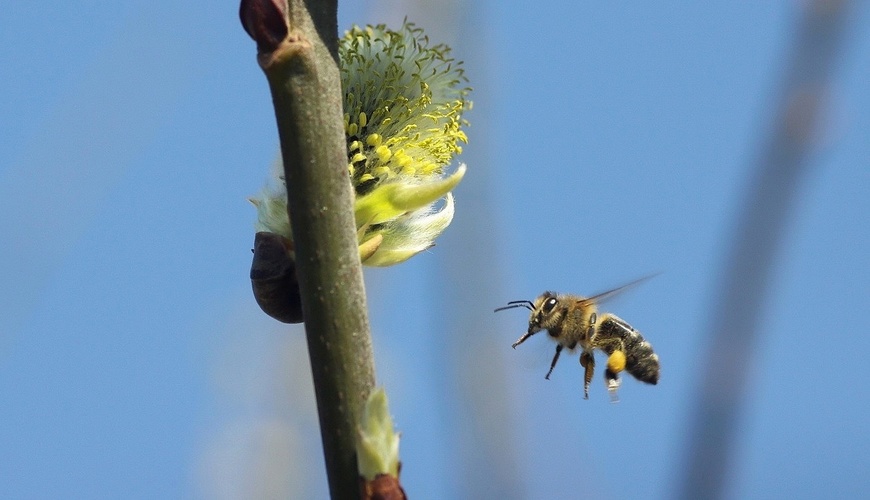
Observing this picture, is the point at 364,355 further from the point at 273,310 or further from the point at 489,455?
the point at 489,455

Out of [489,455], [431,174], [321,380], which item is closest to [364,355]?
[321,380]

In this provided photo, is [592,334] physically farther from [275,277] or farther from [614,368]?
[275,277]

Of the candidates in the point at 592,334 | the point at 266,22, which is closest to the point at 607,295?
the point at 592,334

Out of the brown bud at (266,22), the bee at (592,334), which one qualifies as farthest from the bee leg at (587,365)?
the brown bud at (266,22)

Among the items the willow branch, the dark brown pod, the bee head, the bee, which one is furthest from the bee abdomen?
the willow branch

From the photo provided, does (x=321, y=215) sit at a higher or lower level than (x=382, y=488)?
higher

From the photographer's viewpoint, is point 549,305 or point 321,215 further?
point 549,305

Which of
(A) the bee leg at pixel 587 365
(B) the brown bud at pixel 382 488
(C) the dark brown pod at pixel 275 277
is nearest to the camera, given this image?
(B) the brown bud at pixel 382 488

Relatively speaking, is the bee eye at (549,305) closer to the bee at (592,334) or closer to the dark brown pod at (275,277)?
the bee at (592,334)
